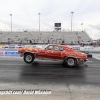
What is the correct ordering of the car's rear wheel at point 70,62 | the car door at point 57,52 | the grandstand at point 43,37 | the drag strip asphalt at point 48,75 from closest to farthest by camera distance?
the drag strip asphalt at point 48,75 < the car's rear wheel at point 70,62 < the car door at point 57,52 < the grandstand at point 43,37

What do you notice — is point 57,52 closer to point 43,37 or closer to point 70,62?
point 70,62

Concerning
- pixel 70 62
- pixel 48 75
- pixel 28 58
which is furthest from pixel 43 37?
pixel 48 75

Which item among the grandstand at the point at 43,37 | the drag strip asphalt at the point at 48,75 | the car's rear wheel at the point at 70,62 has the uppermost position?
the grandstand at the point at 43,37

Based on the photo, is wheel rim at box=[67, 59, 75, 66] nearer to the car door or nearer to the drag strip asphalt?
the car door

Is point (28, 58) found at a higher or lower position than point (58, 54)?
lower

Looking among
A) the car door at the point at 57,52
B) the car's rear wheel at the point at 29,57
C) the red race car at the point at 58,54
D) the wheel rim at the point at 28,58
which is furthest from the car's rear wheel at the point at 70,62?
the wheel rim at the point at 28,58

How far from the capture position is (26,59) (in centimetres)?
1355

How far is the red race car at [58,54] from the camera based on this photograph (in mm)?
12430

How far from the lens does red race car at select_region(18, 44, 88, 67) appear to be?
12.4 m

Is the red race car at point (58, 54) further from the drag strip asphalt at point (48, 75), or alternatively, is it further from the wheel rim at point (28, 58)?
the drag strip asphalt at point (48, 75)

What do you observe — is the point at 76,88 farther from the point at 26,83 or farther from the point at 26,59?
the point at 26,59

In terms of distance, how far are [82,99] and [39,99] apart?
129 centimetres

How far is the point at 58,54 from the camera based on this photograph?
12.8 metres

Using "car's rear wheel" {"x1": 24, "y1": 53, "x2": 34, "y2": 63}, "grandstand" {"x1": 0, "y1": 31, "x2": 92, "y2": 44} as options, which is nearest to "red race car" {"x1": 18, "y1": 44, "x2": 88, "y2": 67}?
"car's rear wheel" {"x1": 24, "y1": 53, "x2": 34, "y2": 63}
